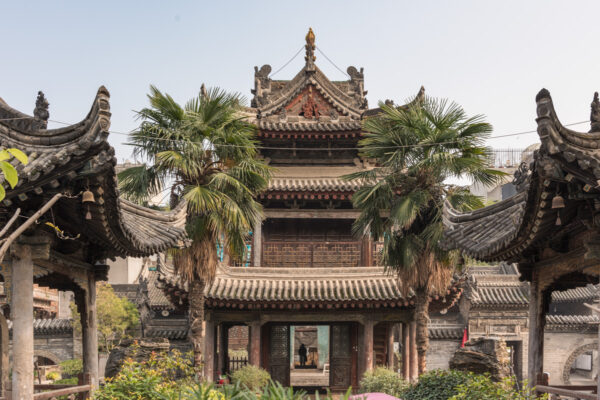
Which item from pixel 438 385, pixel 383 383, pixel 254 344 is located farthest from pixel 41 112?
pixel 254 344

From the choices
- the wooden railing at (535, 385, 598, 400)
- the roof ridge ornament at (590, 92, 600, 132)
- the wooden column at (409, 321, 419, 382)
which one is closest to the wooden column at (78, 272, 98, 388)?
the wooden railing at (535, 385, 598, 400)

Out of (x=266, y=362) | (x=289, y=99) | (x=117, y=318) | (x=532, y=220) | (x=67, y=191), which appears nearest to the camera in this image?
(x=67, y=191)

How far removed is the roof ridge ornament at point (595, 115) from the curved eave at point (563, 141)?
0.54 metres

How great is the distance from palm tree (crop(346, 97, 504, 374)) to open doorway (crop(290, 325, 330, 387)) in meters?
19.0

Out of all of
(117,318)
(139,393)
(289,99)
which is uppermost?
(289,99)

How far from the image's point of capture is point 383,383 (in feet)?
63.5

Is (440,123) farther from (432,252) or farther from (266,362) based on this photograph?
(266,362)

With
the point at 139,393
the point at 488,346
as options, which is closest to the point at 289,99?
the point at 488,346

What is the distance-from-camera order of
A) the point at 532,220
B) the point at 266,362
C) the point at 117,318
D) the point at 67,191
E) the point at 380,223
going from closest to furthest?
the point at 67,191, the point at 532,220, the point at 380,223, the point at 266,362, the point at 117,318

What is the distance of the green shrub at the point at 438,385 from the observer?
13977 millimetres

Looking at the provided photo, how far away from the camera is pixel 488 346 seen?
53.6 ft

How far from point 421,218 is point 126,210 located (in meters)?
7.64

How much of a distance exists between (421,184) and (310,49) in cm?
1066

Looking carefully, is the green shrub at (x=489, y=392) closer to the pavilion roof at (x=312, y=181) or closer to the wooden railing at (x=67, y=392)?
the wooden railing at (x=67, y=392)
